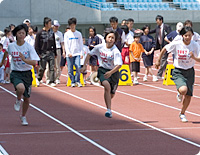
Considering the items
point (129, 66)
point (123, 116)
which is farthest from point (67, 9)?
point (123, 116)

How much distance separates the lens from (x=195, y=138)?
9.34m

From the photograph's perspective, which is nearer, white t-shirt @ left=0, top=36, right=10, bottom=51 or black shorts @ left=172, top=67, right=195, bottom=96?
black shorts @ left=172, top=67, right=195, bottom=96

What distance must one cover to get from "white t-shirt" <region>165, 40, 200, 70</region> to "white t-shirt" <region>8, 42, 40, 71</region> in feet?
8.54

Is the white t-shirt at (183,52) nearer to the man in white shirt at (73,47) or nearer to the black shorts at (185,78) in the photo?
the black shorts at (185,78)

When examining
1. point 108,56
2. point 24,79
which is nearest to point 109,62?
point 108,56

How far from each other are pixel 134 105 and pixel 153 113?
143 centimetres

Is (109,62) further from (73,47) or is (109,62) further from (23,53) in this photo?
(73,47)

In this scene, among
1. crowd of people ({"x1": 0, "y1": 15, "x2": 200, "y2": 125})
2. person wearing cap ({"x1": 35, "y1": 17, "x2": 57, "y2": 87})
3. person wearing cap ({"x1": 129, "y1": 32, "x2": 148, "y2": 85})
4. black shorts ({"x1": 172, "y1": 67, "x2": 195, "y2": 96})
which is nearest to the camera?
crowd of people ({"x1": 0, "y1": 15, "x2": 200, "y2": 125})

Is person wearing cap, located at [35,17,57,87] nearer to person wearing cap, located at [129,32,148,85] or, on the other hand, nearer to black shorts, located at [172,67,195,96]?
person wearing cap, located at [129,32,148,85]

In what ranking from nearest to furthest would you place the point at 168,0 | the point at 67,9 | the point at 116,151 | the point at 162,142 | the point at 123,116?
1. the point at 116,151
2. the point at 162,142
3. the point at 123,116
4. the point at 67,9
5. the point at 168,0

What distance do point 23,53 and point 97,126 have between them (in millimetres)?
1888

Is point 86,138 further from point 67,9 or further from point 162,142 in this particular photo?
point 67,9

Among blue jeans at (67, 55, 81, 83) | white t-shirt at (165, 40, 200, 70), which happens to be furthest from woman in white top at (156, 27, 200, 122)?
blue jeans at (67, 55, 81, 83)

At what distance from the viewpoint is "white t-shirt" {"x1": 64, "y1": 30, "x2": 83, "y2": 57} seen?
1759 cm
